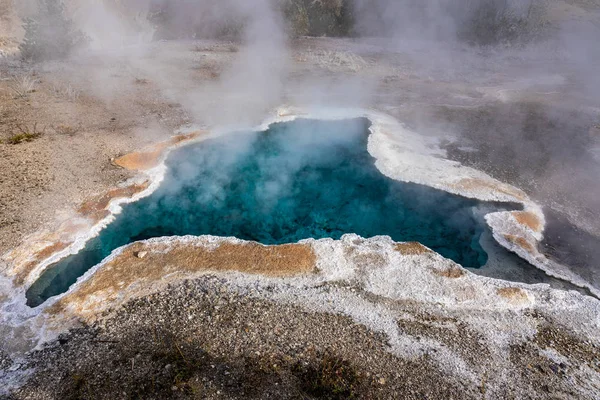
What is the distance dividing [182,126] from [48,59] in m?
6.59

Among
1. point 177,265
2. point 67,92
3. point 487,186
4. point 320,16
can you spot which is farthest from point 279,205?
point 320,16

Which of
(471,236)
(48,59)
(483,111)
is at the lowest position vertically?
(471,236)

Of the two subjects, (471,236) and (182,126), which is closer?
(471,236)

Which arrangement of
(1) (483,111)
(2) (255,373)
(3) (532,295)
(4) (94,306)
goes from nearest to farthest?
(2) (255,373) → (4) (94,306) → (3) (532,295) → (1) (483,111)

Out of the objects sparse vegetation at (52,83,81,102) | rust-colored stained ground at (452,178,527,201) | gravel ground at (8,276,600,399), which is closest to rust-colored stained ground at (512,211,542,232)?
rust-colored stained ground at (452,178,527,201)

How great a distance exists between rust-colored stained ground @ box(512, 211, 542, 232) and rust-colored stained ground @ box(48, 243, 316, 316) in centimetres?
364

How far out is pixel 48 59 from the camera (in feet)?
40.0

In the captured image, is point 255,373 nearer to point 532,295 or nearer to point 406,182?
point 532,295

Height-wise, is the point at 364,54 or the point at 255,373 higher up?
the point at 364,54

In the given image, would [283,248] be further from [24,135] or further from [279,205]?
[24,135]

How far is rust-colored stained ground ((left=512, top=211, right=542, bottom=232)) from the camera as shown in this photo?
6.47 m

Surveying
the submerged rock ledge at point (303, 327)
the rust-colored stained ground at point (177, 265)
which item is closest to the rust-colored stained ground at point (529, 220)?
the submerged rock ledge at point (303, 327)

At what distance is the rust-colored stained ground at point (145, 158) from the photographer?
741 cm

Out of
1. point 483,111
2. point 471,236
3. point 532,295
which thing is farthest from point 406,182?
point 483,111
